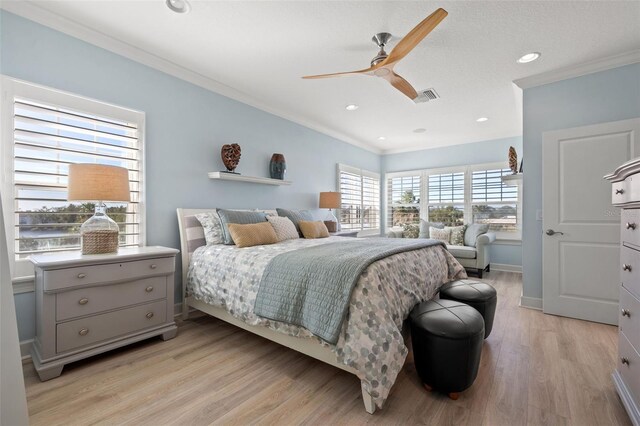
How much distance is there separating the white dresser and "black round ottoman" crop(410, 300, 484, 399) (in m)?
0.67

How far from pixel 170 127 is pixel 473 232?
4.90m

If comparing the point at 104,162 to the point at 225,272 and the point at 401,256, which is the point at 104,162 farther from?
the point at 401,256

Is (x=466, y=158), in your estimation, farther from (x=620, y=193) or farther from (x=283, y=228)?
(x=620, y=193)

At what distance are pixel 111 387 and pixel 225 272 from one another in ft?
3.27

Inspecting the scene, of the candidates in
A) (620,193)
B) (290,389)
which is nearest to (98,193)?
(290,389)

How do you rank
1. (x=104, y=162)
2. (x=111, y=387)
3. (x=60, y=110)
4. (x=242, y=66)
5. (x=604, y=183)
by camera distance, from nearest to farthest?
(x=111, y=387), (x=60, y=110), (x=104, y=162), (x=604, y=183), (x=242, y=66)

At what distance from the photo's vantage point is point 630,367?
152 cm

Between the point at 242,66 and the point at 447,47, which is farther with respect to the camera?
the point at 242,66

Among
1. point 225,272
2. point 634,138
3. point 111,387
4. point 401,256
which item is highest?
point 634,138

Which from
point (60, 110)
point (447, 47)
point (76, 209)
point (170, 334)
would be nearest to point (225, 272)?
point (170, 334)

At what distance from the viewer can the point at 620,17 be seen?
7.46 ft

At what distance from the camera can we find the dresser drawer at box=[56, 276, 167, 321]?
6.52ft

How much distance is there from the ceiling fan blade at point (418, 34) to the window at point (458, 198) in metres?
4.36

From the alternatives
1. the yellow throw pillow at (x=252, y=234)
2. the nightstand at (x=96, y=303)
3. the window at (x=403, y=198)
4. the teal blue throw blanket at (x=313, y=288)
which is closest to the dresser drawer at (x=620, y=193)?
the teal blue throw blanket at (x=313, y=288)
